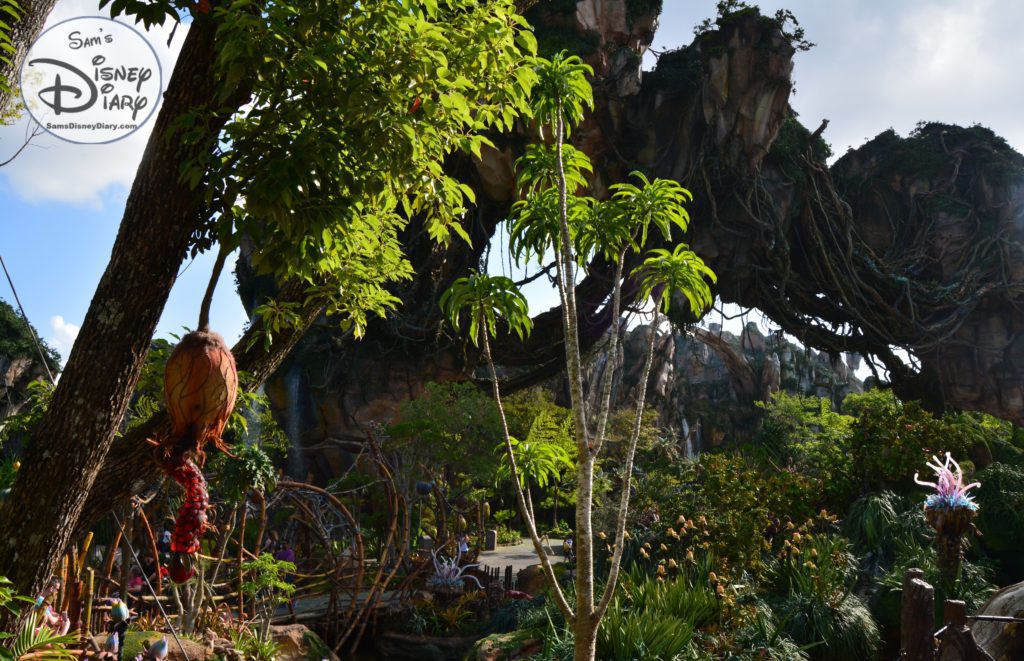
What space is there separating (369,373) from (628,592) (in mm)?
12095

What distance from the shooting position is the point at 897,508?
1071cm

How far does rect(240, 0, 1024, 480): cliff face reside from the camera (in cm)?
1716

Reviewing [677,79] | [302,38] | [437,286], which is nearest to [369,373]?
[437,286]

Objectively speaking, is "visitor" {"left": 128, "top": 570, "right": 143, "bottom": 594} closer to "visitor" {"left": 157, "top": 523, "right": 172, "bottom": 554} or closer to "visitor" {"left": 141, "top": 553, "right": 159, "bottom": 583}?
"visitor" {"left": 141, "top": 553, "right": 159, "bottom": 583}

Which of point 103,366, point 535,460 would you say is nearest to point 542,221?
point 535,460

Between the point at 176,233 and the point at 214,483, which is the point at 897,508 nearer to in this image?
the point at 214,483

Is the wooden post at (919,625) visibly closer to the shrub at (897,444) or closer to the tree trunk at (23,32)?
the tree trunk at (23,32)

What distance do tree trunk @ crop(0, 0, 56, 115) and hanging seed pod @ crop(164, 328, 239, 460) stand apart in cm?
161

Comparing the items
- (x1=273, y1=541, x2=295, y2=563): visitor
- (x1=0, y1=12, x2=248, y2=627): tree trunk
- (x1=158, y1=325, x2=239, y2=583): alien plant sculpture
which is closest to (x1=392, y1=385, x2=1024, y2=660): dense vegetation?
(x1=273, y1=541, x2=295, y2=563): visitor

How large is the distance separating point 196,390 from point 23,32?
191 centimetres

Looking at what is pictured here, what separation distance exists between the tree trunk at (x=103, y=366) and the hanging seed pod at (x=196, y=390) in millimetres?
516

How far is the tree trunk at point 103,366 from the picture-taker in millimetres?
2650

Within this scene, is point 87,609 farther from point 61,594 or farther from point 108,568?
point 108,568

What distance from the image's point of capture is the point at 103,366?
2658 mm
